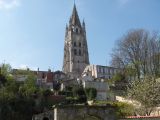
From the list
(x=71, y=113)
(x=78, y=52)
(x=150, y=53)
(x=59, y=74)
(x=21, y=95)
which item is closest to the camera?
(x=71, y=113)

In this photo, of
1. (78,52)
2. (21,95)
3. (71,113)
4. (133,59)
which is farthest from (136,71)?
(78,52)

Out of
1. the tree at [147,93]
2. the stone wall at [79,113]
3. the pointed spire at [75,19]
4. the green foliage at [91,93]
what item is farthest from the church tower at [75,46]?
the stone wall at [79,113]

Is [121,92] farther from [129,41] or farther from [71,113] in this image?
[71,113]

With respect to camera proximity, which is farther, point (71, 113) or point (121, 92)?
point (121, 92)

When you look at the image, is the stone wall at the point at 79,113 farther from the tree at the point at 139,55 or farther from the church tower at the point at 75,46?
the church tower at the point at 75,46

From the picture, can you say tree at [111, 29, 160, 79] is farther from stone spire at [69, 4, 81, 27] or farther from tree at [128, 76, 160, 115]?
stone spire at [69, 4, 81, 27]

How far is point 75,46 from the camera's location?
508 ft

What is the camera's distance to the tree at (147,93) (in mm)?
50812

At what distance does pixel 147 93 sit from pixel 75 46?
103 meters

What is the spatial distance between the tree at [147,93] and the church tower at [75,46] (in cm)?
9239

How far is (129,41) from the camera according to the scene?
74.2 metres

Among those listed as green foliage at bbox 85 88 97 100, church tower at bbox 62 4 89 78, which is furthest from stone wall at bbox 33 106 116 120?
church tower at bbox 62 4 89 78

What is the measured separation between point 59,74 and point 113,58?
3881 centimetres

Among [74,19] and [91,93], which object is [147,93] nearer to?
[91,93]
